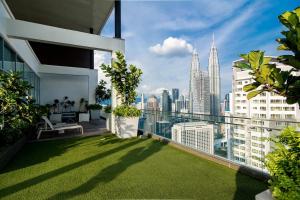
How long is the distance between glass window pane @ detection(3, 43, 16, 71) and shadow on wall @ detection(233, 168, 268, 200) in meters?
6.70

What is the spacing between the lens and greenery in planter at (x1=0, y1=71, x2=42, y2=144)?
4109mm

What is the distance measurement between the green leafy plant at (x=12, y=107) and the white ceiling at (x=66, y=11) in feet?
20.9

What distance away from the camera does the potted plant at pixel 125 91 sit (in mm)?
6741

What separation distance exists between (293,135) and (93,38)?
22.9ft

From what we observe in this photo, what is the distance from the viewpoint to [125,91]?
23.4 ft

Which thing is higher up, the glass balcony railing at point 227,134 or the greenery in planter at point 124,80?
the greenery in planter at point 124,80

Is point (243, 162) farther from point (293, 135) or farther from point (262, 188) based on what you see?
point (293, 135)

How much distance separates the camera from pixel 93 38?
7035 millimetres

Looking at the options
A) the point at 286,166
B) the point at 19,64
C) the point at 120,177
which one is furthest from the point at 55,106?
the point at 286,166

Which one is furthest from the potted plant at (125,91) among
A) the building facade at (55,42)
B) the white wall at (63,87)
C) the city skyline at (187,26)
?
the white wall at (63,87)

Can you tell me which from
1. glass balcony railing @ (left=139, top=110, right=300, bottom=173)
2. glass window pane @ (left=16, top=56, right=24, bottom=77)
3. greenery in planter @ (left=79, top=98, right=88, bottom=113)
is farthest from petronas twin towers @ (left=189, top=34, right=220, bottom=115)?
glass window pane @ (left=16, top=56, right=24, bottom=77)

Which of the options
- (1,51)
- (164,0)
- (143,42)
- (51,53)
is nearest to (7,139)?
(1,51)

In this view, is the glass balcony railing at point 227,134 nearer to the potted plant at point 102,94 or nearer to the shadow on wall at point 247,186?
the shadow on wall at point 247,186

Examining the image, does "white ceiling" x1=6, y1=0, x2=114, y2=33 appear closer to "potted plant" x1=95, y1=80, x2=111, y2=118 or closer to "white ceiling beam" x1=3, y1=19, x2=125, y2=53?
"white ceiling beam" x1=3, y1=19, x2=125, y2=53
